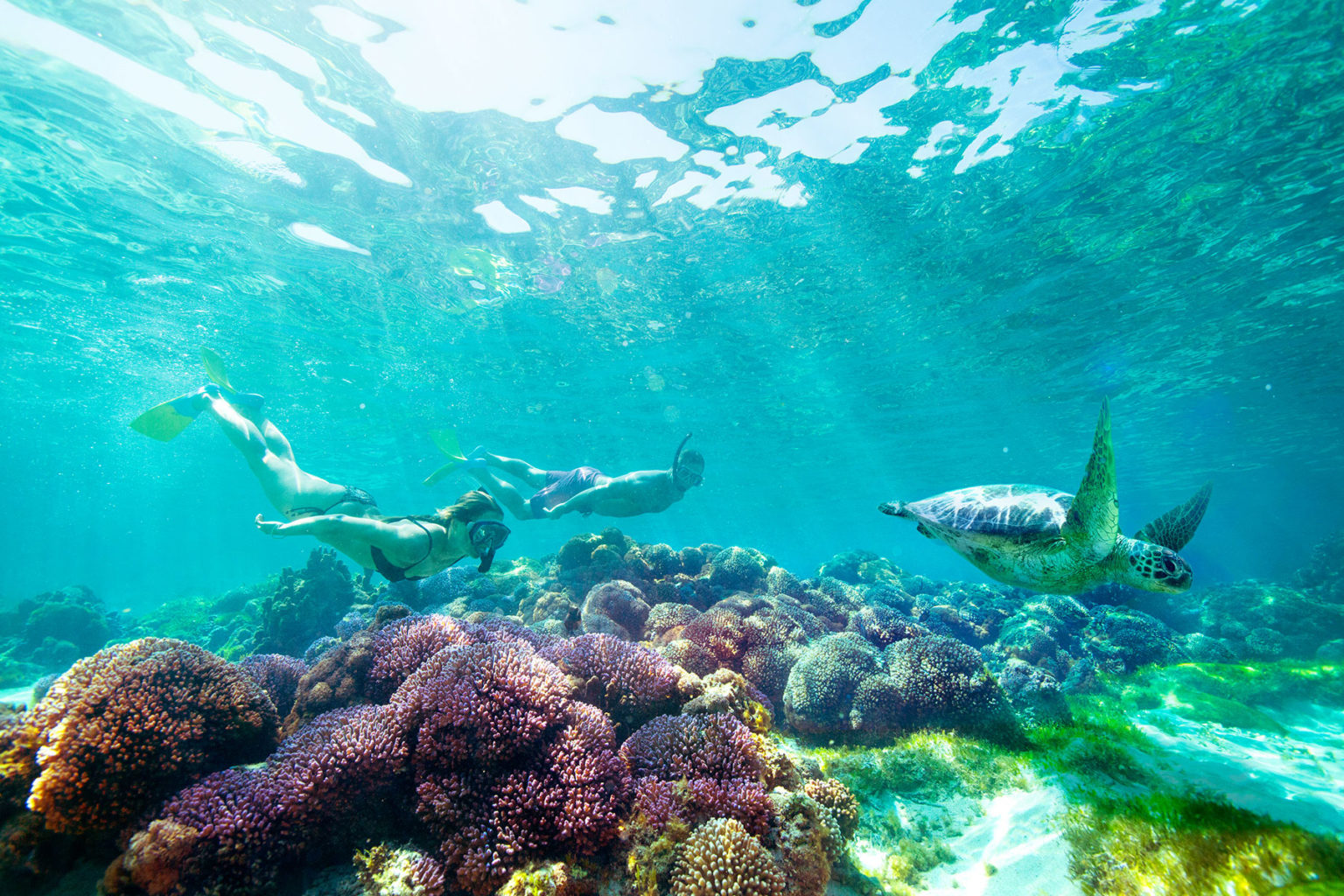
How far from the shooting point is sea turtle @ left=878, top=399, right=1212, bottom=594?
3.42 m

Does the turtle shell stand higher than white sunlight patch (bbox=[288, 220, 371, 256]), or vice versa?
the turtle shell

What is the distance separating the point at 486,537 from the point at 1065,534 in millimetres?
6614

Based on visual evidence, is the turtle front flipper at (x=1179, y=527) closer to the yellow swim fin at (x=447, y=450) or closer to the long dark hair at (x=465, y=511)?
the long dark hair at (x=465, y=511)

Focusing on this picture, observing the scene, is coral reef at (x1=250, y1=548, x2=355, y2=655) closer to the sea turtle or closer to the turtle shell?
the turtle shell

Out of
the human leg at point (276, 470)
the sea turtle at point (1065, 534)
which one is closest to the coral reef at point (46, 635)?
the human leg at point (276, 470)

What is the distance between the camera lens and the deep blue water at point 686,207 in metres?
8.03

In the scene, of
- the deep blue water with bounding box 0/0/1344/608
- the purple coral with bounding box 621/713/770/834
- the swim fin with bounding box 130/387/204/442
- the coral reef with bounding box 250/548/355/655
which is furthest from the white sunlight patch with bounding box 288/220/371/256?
the purple coral with bounding box 621/713/770/834

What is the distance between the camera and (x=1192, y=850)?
2525 millimetres

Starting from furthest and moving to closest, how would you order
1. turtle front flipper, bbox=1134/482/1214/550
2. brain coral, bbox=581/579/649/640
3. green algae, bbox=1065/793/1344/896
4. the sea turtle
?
brain coral, bbox=581/579/649/640 < turtle front flipper, bbox=1134/482/1214/550 < the sea turtle < green algae, bbox=1065/793/1344/896

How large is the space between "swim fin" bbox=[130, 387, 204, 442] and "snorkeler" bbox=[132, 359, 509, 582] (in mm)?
16

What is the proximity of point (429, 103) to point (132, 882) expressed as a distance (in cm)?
1142

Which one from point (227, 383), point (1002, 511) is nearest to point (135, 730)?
point (1002, 511)

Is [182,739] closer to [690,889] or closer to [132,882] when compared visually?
[132,882]

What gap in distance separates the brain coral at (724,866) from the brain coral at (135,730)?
308cm
